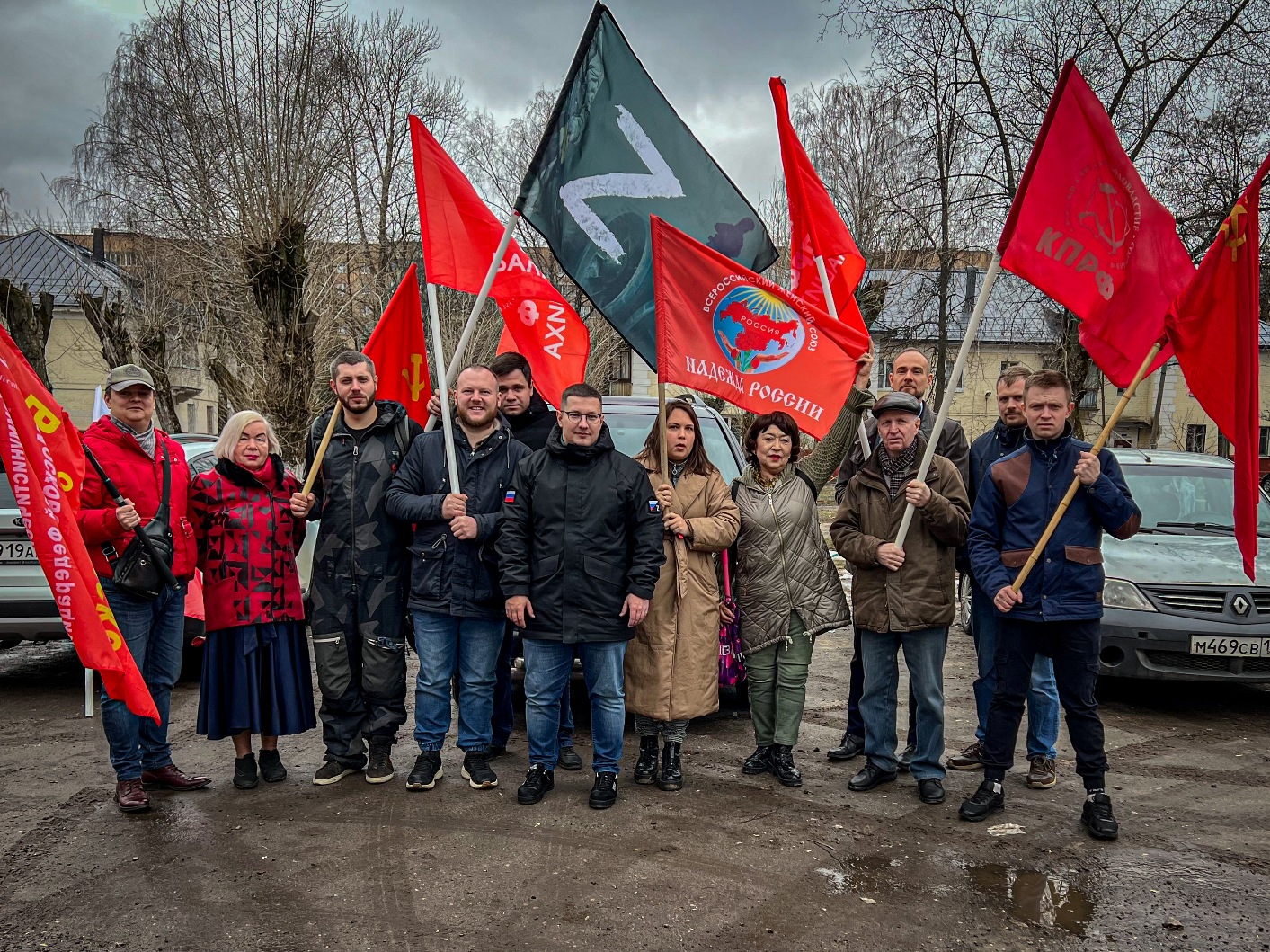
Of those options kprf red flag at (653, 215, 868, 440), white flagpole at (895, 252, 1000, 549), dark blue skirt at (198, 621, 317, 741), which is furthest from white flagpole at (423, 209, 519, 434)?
white flagpole at (895, 252, 1000, 549)

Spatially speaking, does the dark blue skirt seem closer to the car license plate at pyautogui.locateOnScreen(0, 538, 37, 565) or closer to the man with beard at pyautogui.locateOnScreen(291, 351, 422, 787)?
the man with beard at pyautogui.locateOnScreen(291, 351, 422, 787)

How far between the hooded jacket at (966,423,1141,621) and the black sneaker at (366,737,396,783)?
120 inches

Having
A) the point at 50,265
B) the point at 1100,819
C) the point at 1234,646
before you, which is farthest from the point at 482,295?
the point at 50,265

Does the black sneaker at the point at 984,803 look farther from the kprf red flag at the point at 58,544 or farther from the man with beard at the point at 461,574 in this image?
the kprf red flag at the point at 58,544

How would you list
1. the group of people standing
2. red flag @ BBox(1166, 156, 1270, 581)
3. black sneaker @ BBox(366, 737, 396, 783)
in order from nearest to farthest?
red flag @ BBox(1166, 156, 1270, 581) < the group of people standing < black sneaker @ BBox(366, 737, 396, 783)

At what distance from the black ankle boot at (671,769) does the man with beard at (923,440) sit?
984mm

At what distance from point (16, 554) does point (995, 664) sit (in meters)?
6.08

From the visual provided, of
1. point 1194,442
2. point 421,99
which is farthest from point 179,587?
point 1194,442

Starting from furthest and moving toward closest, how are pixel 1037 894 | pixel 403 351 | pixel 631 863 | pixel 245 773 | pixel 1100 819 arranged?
pixel 403 351, pixel 245 773, pixel 1100 819, pixel 631 863, pixel 1037 894

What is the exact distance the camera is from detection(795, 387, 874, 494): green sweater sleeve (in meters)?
5.61

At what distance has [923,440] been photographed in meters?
5.32

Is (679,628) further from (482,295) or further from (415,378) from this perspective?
(415,378)

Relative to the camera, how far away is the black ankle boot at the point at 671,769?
16.5 ft

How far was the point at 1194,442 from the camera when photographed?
50125 mm
